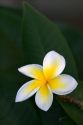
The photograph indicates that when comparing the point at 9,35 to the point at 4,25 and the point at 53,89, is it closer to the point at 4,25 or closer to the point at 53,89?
the point at 4,25

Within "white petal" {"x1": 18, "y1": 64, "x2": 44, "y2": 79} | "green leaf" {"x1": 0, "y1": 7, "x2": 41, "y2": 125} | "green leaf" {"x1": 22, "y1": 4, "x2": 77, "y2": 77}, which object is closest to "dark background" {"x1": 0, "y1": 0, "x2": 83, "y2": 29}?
"green leaf" {"x1": 0, "y1": 7, "x2": 41, "y2": 125}

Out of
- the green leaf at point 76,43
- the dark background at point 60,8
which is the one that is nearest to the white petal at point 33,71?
the green leaf at point 76,43

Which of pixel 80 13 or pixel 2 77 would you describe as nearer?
pixel 2 77

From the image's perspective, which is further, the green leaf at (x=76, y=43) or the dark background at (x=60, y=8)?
the dark background at (x=60, y=8)

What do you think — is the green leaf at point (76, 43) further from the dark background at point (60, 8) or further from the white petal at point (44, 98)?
the dark background at point (60, 8)

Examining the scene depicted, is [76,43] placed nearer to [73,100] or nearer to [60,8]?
[73,100]

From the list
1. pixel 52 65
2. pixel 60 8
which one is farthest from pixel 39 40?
pixel 60 8

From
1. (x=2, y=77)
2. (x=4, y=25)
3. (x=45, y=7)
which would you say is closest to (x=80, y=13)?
(x=45, y=7)
